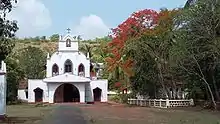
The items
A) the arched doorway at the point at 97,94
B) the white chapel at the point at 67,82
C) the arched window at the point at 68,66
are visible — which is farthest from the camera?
the arched window at the point at 68,66

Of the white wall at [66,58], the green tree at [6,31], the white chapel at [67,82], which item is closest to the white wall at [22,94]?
the white chapel at [67,82]

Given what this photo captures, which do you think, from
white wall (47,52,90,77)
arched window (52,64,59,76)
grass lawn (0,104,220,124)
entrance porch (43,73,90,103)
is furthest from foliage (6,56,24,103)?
grass lawn (0,104,220,124)

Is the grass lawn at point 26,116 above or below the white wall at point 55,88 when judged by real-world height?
below

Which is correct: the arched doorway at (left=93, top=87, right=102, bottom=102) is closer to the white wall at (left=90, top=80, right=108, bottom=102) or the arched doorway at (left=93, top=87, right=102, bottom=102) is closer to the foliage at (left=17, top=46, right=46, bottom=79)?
Result: the white wall at (left=90, top=80, right=108, bottom=102)

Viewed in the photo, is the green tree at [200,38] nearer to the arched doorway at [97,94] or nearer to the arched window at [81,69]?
the arched doorway at [97,94]

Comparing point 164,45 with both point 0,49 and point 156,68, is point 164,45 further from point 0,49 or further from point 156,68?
point 0,49

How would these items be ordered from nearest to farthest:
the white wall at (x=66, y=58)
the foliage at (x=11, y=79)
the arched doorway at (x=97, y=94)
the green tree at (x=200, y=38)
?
the green tree at (x=200, y=38)
the foliage at (x=11, y=79)
the arched doorway at (x=97, y=94)
the white wall at (x=66, y=58)

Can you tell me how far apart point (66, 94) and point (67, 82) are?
415 cm

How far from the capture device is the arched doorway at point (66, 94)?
5844 centimetres

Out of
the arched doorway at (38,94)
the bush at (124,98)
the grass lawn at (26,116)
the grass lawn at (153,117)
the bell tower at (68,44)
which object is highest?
the bell tower at (68,44)

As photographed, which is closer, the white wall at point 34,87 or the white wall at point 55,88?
the white wall at point 55,88

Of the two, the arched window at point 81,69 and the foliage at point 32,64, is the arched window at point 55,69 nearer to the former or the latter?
the arched window at point 81,69

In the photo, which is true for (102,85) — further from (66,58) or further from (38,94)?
(38,94)

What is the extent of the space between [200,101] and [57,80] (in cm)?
2338
